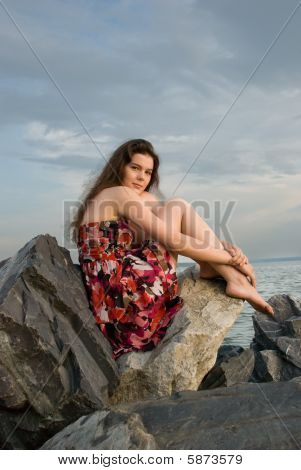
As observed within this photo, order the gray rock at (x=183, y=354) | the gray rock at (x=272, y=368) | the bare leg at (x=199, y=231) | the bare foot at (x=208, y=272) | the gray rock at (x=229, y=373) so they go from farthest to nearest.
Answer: the gray rock at (x=272, y=368), the gray rock at (x=229, y=373), the bare foot at (x=208, y=272), the bare leg at (x=199, y=231), the gray rock at (x=183, y=354)

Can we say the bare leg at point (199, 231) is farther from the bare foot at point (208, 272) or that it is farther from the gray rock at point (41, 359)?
the gray rock at point (41, 359)

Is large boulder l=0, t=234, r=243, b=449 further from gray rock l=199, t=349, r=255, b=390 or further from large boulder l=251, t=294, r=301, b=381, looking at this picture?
large boulder l=251, t=294, r=301, b=381

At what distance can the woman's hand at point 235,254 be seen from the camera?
4840 mm

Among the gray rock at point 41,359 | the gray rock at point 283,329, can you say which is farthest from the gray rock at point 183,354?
the gray rock at point 283,329

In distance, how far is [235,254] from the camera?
484 cm

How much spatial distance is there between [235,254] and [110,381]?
61.5 inches

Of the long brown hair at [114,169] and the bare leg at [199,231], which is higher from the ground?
the long brown hair at [114,169]

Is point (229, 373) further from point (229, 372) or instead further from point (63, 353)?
point (63, 353)

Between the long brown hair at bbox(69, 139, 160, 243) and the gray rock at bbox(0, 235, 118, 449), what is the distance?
998 mm

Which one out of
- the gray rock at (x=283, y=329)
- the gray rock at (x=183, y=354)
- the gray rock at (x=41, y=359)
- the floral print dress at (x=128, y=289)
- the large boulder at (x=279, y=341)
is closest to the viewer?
the gray rock at (x=41, y=359)

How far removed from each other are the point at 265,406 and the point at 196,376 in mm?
1419

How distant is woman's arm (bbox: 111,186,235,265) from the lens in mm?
4648

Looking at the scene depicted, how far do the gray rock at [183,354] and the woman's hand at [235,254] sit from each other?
34 centimetres
